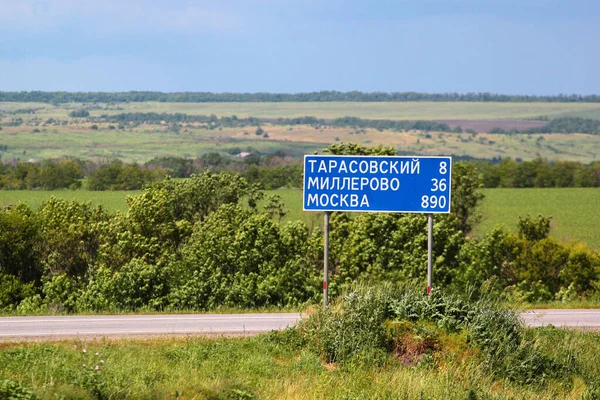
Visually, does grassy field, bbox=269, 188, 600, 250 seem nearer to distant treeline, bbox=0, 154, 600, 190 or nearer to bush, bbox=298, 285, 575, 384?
distant treeline, bbox=0, 154, 600, 190

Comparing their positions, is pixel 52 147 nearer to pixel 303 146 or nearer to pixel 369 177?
pixel 303 146

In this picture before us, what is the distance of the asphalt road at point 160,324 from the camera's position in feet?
64.7

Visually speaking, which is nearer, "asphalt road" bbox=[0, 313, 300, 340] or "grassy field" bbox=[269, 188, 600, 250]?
"asphalt road" bbox=[0, 313, 300, 340]

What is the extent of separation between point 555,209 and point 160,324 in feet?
251

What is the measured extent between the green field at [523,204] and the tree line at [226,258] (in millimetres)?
23386

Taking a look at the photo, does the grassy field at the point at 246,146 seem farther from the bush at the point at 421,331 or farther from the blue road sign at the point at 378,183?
the bush at the point at 421,331

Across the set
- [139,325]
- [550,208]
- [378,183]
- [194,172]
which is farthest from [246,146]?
[378,183]

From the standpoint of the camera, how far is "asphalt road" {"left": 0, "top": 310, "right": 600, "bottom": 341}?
777 inches

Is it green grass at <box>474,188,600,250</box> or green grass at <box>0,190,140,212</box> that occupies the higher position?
green grass at <box>0,190,140,212</box>

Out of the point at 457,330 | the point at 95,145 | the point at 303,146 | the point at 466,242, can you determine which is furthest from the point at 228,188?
the point at 95,145

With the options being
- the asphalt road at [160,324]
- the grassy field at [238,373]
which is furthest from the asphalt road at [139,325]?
the grassy field at [238,373]

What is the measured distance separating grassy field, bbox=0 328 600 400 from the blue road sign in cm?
356

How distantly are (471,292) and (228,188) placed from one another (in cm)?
2838

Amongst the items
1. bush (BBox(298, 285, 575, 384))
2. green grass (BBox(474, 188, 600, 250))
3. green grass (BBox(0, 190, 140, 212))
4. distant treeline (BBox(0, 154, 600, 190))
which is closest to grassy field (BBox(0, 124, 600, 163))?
distant treeline (BBox(0, 154, 600, 190))
